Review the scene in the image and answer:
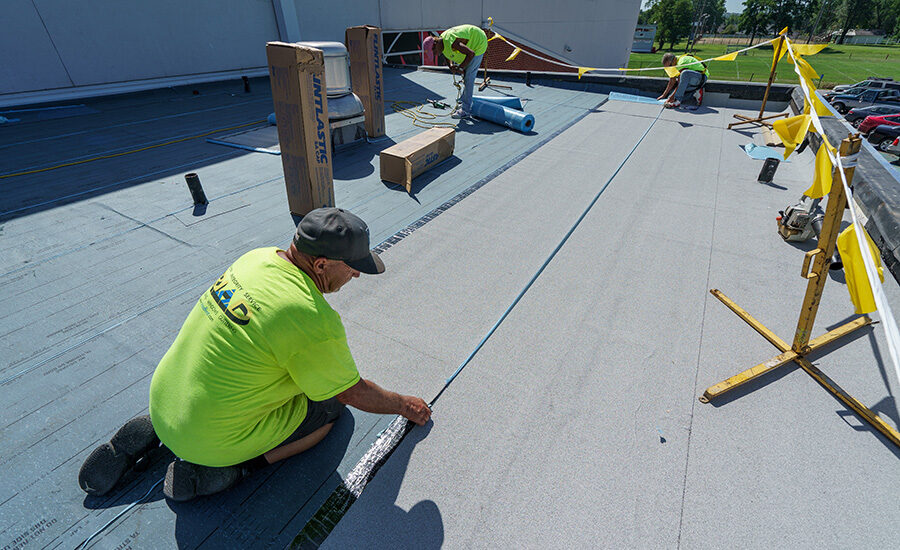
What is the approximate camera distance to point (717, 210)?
200 inches

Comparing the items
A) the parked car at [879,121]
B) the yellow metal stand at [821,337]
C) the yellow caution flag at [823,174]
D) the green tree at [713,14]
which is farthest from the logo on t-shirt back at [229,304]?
the green tree at [713,14]

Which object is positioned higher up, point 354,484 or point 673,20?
point 673,20

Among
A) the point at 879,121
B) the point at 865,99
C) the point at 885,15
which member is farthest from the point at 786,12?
the point at 879,121

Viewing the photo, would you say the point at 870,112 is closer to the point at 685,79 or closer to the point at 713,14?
the point at 685,79

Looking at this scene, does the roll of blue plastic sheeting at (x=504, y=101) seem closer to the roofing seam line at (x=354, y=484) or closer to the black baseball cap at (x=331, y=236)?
the roofing seam line at (x=354, y=484)

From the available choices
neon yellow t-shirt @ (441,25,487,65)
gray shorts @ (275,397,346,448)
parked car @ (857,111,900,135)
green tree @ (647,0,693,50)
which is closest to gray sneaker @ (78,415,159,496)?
gray shorts @ (275,397,346,448)

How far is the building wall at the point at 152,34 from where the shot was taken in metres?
8.36

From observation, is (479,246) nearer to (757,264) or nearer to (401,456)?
(401,456)

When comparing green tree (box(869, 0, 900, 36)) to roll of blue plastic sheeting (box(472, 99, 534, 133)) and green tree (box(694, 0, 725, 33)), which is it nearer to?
green tree (box(694, 0, 725, 33))

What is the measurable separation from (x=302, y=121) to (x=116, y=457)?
352cm

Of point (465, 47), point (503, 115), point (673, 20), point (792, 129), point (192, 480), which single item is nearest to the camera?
point (192, 480)

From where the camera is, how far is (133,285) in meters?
3.54

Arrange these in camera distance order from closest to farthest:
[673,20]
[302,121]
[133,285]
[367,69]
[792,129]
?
[792,129] → [133,285] → [302,121] → [367,69] → [673,20]

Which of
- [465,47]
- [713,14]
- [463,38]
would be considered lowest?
[465,47]
